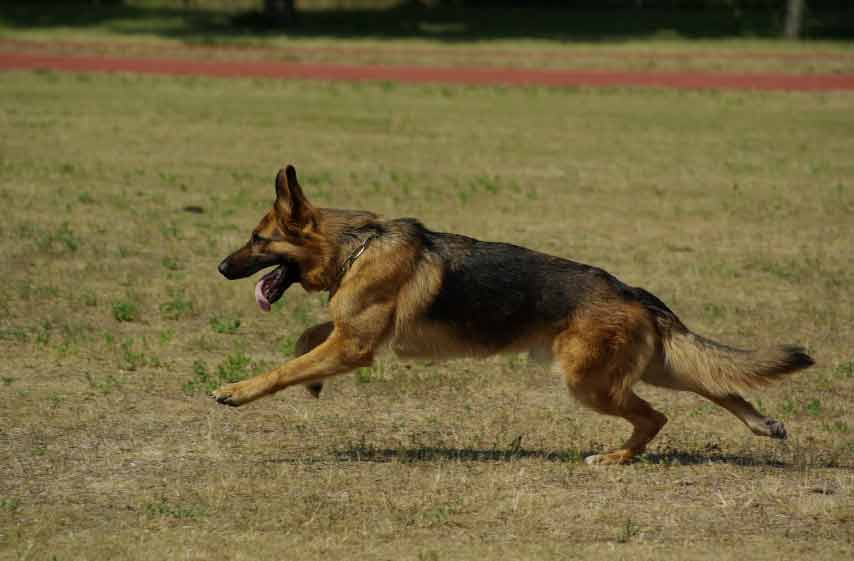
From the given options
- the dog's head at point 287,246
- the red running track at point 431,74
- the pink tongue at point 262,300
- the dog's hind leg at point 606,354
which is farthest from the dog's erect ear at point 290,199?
the red running track at point 431,74

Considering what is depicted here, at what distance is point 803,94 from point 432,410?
22055mm

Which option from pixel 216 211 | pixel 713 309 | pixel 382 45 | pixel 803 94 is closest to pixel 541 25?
pixel 382 45

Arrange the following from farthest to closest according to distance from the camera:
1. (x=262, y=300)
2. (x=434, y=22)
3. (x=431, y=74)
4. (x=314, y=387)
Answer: (x=434, y=22), (x=431, y=74), (x=314, y=387), (x=262, y=300)

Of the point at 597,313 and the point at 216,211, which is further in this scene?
the point at 216,211

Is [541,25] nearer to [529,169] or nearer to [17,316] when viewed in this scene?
[529,169]

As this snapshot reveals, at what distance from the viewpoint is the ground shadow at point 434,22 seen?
140ft

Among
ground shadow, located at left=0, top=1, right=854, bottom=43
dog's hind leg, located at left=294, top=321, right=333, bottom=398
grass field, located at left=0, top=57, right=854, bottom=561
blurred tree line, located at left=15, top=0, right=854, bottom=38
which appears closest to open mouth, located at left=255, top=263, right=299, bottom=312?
dog's hind leg, located at left=294, top=321, right=333, bottom=398

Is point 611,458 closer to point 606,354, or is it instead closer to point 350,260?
point 606,354

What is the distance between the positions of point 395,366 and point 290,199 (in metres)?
2.60

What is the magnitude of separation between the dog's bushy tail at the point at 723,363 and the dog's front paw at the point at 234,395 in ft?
7.85

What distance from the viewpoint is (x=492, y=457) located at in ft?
25.2

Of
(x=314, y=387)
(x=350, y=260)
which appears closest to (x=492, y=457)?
(x=314, y=387)

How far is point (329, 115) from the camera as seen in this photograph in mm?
24312

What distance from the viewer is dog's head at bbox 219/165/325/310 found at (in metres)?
7.50
